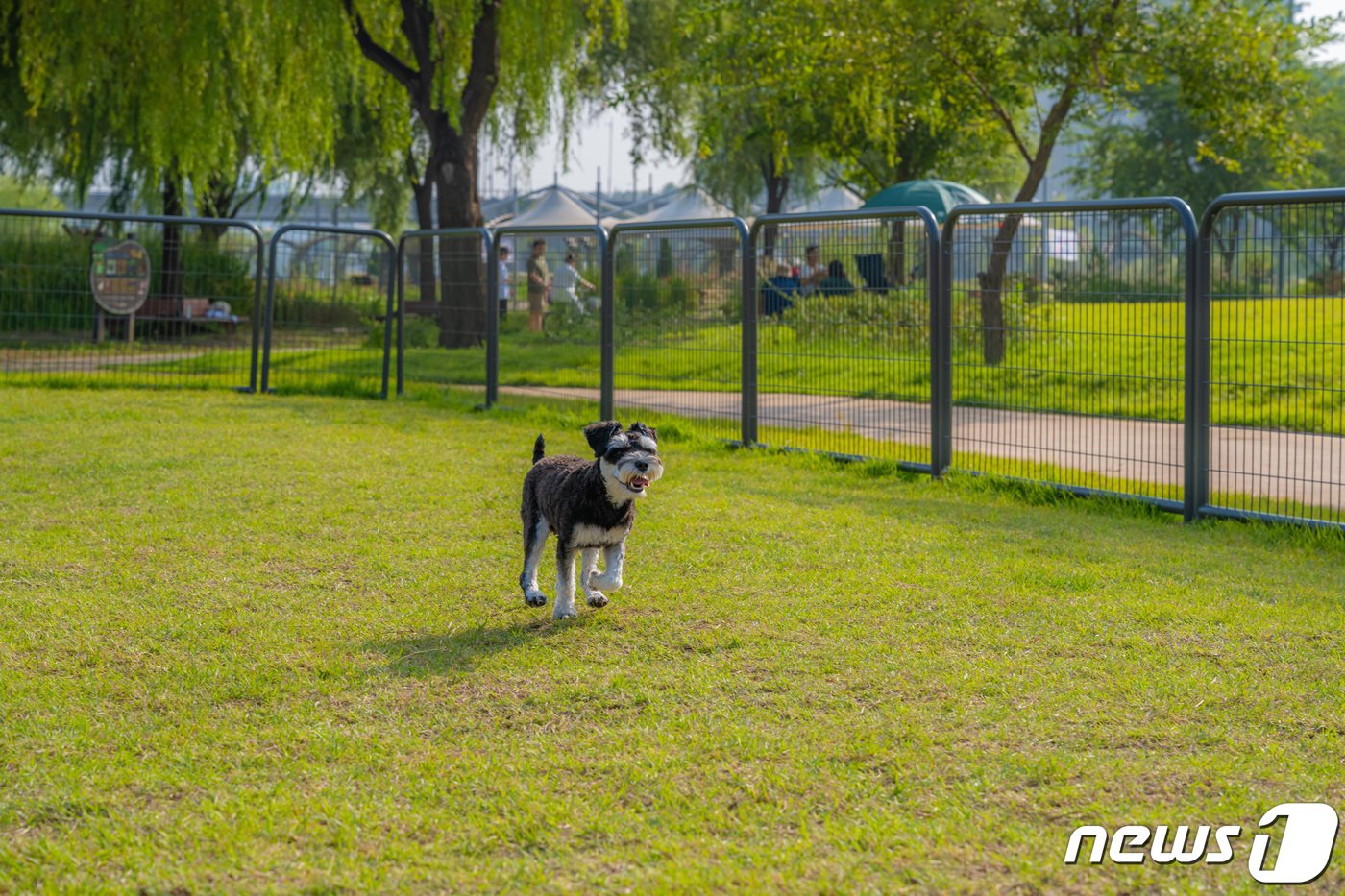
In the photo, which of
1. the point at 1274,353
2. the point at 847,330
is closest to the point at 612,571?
the point at 1274,353

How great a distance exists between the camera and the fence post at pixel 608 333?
41.4 feet

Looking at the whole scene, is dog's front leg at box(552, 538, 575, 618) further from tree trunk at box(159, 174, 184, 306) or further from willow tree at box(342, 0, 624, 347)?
willow tree at box(342, 0, 624, 347)

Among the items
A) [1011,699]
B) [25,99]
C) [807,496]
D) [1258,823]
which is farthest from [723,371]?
[25,99]

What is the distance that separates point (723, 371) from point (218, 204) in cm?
2069

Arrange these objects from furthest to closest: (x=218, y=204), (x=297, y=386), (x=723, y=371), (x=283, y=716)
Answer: (x=218, y=204) < (x=297, y=386) < (x=723, y=371) < (x=283, y=716)

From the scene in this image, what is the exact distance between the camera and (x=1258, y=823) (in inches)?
151

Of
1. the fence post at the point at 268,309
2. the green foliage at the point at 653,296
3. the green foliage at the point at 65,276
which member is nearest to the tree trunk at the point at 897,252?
the green foliage at the point at 653,296

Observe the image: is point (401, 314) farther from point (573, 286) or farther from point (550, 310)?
point (573, 286)

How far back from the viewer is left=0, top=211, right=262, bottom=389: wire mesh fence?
605 inches

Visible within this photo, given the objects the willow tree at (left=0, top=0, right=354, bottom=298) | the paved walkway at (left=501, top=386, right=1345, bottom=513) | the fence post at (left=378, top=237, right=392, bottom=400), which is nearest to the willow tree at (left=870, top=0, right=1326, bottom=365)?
the fence post at (left=378, top=237, right=392, bottom=400)

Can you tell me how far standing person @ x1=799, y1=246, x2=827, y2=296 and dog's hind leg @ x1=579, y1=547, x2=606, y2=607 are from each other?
16.4ft

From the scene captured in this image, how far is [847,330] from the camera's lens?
34.5ft

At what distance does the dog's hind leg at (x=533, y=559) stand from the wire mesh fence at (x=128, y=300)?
394 inches

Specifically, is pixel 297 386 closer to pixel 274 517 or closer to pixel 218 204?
pixel 274 517
